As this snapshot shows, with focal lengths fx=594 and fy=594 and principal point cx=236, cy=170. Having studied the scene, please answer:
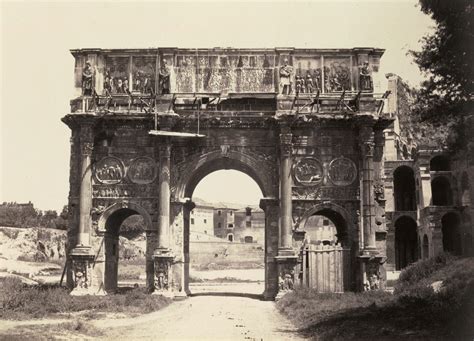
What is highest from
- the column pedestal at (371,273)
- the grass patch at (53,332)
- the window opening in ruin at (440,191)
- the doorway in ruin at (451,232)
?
the window opening in ruin at (440,191)

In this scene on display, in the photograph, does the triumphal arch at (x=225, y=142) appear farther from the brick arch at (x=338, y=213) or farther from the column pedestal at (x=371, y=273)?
the column pedestal at (x=371, y=273)

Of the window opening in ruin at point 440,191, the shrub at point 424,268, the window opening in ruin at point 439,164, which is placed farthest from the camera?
the window opening in ruin at point 439,164

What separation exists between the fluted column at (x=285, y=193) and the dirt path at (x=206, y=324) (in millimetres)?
2489

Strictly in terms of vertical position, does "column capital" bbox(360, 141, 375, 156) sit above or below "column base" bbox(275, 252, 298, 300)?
above

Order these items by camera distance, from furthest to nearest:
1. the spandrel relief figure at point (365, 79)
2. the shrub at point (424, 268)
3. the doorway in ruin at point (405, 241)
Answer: the doorway in ruin at point (405, 241) → the shrub at point (424, 268) → the spandrel relief figure at point (365, 79)

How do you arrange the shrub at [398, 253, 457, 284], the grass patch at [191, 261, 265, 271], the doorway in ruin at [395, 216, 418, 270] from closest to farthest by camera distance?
the shrub at [398, 253, 457, 284], the doorway in ruin at [395, 216, 418, 270], the grass patch at [191, 261, 265, 271]

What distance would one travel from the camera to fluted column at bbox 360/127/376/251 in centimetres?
2036

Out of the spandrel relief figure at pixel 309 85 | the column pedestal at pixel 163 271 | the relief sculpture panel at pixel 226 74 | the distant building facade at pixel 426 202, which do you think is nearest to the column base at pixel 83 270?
the column pedestal at pixel 163 271

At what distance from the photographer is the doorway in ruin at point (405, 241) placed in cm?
4209

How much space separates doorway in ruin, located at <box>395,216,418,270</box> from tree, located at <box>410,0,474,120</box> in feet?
Result: 102

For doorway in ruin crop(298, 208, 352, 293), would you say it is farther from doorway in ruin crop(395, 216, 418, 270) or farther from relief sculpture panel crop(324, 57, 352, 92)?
doorway in ruin crop(395, 216, 418, 270)

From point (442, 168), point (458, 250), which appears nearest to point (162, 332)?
point (458, 250)

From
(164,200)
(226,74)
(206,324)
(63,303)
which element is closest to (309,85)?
(226,74)

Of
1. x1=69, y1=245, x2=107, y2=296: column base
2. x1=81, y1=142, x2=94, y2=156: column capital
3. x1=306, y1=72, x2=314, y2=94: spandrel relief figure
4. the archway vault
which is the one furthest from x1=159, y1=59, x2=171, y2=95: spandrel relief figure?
the archway vault
